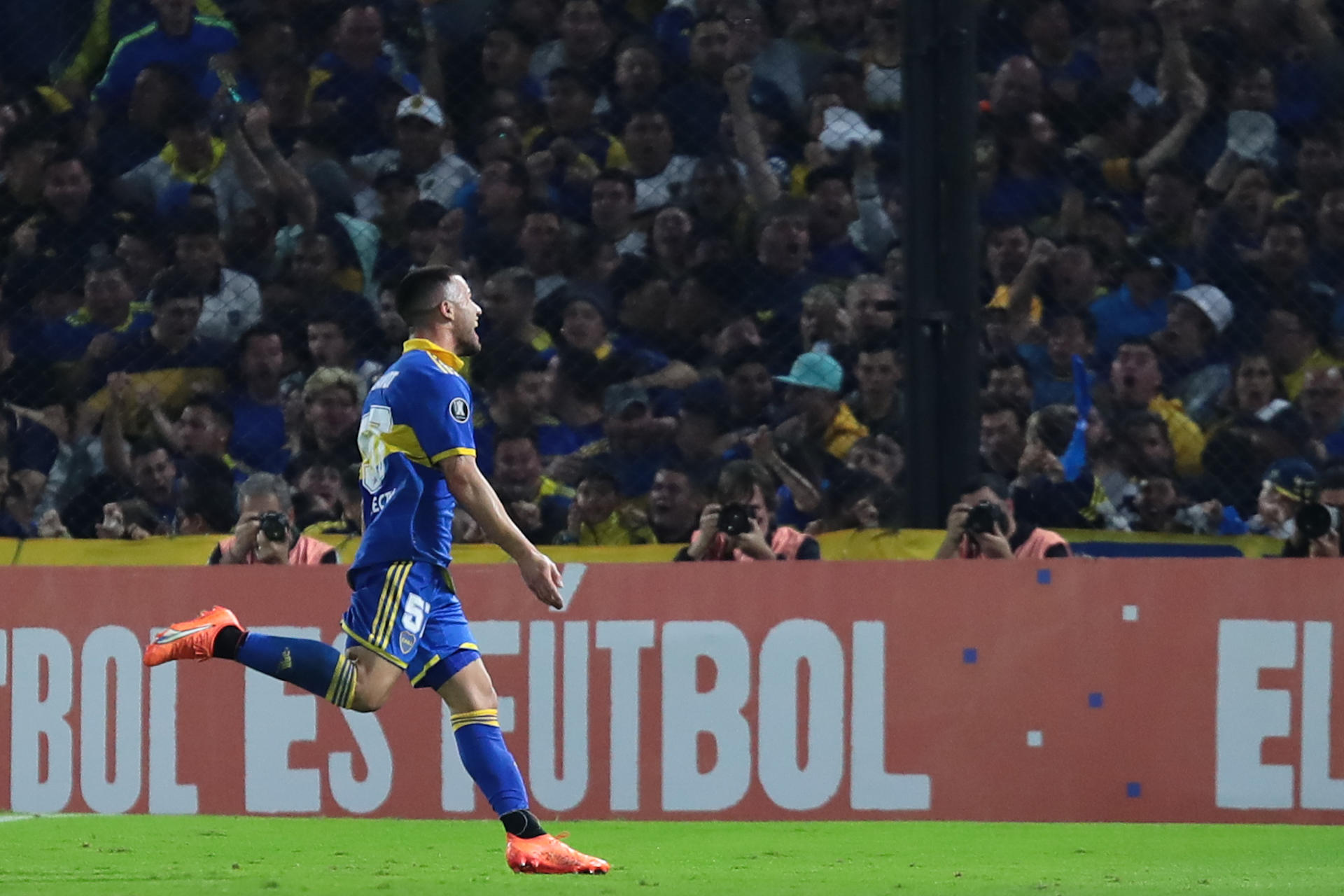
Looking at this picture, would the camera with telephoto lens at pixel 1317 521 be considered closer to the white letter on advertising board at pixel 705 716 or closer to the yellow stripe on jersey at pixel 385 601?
the white letter on advertising board at pixel 705 716

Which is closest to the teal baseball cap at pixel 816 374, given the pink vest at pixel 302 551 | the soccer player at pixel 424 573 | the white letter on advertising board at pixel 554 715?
the white letter on advertising board at pixel 554 715

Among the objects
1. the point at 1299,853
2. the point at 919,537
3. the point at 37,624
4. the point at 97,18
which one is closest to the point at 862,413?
the point at 919,537

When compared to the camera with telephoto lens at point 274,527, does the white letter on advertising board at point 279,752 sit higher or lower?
lower

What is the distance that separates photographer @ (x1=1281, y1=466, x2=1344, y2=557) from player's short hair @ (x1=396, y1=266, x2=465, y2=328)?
352cm

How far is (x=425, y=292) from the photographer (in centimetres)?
461

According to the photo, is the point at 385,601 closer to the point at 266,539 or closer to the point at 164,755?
the point at 266,539

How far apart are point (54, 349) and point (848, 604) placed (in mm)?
3505

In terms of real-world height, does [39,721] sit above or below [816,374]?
below

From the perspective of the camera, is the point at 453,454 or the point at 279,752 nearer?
the point at 453,454

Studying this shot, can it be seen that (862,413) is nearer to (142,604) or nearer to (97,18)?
(142,604)

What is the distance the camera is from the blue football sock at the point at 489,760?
452cm

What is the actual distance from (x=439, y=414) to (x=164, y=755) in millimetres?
2965

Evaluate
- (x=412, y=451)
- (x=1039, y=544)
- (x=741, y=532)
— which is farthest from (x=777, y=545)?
(x=412, y=451)

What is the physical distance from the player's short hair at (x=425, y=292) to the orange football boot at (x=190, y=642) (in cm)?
92
